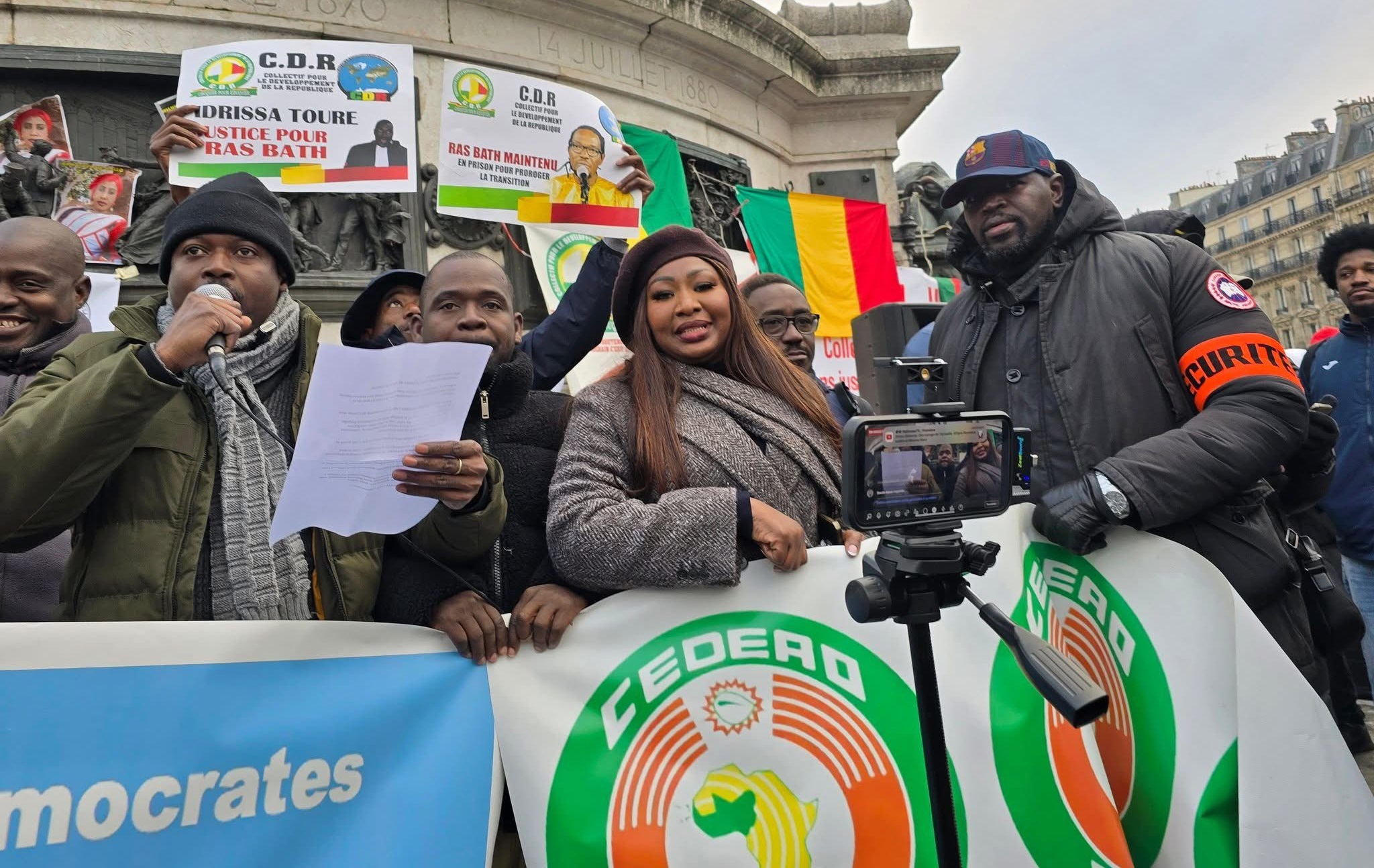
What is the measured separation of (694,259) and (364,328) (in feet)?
4.36

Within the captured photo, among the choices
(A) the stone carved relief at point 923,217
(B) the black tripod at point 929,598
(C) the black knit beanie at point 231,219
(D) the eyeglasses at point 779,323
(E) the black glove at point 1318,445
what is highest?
(A) the stone carved relief at point 923,217

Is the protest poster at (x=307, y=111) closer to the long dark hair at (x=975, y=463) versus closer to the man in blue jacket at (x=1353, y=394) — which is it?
the long dark hair at (x=975, y=463)

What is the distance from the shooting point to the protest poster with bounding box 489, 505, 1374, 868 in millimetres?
1705

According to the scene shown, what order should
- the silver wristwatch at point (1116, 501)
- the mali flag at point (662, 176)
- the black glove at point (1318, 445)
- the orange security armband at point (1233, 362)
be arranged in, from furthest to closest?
the mali flag at point (662, 176) < the black glove at point (1318, 445) < the orange security armband at point (1233, 362) < the silver wristwatch at point (1116, 501)

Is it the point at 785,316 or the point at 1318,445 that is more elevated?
the point at 785,316

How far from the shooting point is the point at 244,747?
1.56 meters

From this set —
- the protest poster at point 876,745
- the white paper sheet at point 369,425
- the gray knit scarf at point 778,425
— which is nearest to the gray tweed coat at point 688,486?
the gray knit scarf at point 778,425

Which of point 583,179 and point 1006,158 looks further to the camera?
point 583,179

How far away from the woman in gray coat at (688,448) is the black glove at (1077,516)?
50 centimetres

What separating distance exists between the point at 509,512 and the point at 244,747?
735 millimetres

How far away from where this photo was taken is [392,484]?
1.49 metres

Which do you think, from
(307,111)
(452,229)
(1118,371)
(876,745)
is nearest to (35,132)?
(307,111)

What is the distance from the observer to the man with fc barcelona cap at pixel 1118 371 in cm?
191

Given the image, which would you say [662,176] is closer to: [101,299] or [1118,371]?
[101,299]
